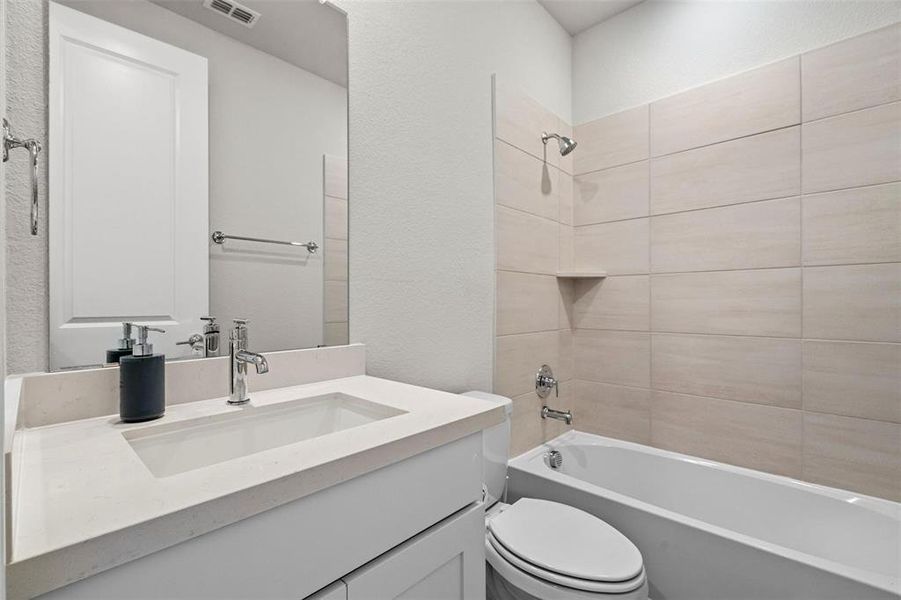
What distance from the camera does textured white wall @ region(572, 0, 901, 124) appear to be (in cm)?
163

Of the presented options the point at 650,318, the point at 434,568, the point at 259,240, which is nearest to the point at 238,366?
the point at 259,240

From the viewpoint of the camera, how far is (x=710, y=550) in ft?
4.34

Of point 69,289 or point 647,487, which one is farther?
point 647,487

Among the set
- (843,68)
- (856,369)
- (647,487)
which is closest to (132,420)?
(647,487)

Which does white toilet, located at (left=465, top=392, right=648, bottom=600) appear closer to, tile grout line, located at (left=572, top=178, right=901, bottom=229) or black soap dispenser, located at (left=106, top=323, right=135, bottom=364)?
black soap dispenser, located at (left=106, top=323, right=135, bottom=364)

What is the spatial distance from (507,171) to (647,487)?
151 cm

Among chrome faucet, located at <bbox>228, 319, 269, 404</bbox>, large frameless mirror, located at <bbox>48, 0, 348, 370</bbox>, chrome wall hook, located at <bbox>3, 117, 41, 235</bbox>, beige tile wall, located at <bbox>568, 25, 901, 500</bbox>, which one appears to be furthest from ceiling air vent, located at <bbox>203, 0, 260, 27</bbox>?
beige tile wall, located at <bbox>568, 25, 901, 500</bbox>

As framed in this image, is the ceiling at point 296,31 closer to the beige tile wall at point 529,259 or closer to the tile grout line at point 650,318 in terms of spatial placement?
the beige tile wall at point 529,259

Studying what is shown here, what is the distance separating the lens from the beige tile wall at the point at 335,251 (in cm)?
124

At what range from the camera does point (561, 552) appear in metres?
1.21

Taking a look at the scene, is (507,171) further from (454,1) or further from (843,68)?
(843,68)

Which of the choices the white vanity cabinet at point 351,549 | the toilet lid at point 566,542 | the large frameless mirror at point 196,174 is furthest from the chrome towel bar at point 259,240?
the toilet lid at point 566,542

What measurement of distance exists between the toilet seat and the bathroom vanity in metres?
0.34

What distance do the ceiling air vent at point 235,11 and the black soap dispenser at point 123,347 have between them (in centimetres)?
75
